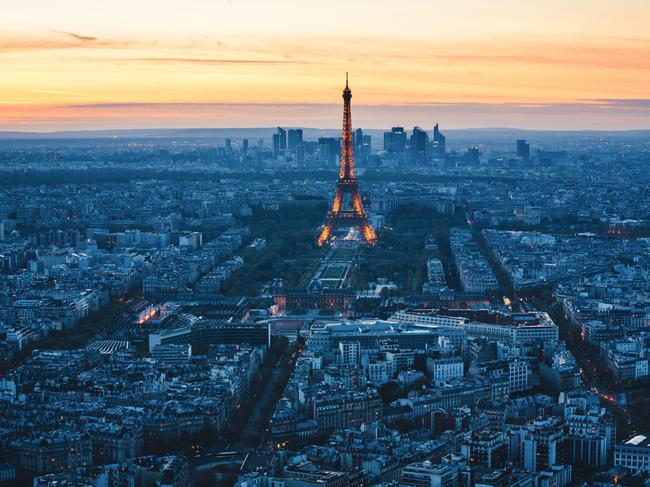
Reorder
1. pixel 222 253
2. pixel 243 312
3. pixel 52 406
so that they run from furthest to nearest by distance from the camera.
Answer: pixel 222 253, pixel 243 312, pixel 52 406

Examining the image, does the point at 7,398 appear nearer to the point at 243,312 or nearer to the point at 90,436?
the point at 90,436

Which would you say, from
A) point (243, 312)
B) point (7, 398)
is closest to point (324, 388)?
point (7, 398)

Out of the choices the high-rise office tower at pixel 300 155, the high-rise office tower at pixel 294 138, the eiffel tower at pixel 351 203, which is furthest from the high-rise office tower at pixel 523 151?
the eiffel tower at pixel 351 203

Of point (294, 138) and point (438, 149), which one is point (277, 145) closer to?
point (294, 138)

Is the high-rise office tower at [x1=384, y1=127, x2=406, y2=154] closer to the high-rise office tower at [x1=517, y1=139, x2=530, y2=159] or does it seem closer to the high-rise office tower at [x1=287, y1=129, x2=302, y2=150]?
the high-rise office tower at [x1=287, y1=129, x2=302, y2=150]

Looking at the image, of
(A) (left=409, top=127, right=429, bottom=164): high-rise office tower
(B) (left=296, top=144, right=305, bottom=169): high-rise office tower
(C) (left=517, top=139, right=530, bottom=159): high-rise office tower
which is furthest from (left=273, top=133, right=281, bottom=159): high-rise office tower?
(C) (left=517, top=139, right=530, bottom=159): high-rise office tower

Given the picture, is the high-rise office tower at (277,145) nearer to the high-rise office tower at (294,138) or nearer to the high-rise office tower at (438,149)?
the high-rise office tower at (294,138)
